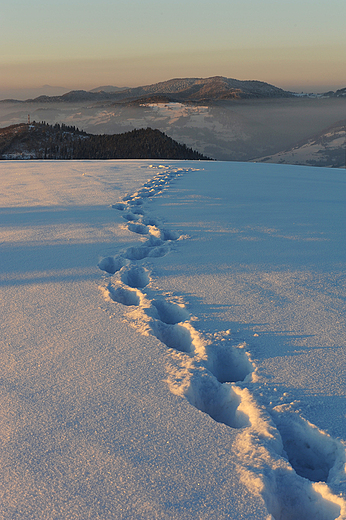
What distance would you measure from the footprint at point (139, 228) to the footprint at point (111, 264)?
42.9 inches

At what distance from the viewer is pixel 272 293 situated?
2986 mm

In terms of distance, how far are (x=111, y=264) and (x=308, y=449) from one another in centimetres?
251

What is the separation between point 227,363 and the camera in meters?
2.24

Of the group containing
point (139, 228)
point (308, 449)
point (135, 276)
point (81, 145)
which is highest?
point (81, 145)

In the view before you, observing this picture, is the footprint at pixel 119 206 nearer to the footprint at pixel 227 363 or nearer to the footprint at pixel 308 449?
the footprint at pixel 227 363

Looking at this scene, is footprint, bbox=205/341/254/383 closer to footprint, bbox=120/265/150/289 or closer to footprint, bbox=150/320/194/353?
footprint, bbox=150/320/194/353

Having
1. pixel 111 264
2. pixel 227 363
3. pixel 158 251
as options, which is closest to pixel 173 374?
pixel 227 363

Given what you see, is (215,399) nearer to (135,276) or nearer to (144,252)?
(135,276)

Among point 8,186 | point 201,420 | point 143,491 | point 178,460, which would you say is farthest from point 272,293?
point 8,186

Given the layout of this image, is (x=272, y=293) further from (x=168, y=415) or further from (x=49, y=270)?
(x=49, y=270)

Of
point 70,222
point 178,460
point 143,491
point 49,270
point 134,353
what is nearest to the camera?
point 143,491

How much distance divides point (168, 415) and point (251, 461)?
0.40 meters

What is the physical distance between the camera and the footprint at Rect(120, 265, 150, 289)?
3.34 metres

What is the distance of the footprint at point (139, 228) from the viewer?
484 cm
